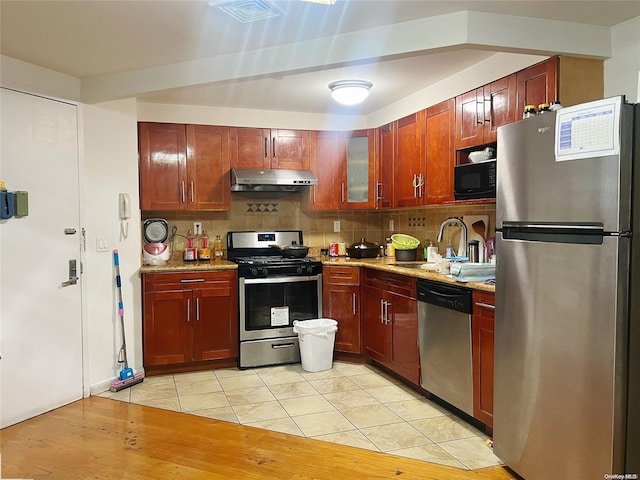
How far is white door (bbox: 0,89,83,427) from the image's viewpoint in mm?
3041

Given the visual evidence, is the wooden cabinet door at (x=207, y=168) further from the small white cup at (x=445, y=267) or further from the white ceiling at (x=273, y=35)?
the small white cup at (x=445, y=267)

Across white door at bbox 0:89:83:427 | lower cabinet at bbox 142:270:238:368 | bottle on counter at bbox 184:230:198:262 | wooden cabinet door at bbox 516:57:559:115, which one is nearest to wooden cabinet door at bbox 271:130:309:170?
bottle on counter at bbox 184:230:198:262

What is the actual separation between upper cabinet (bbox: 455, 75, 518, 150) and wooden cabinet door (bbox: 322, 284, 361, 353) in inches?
65.5

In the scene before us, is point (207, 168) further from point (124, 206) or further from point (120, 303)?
point (120, 303)

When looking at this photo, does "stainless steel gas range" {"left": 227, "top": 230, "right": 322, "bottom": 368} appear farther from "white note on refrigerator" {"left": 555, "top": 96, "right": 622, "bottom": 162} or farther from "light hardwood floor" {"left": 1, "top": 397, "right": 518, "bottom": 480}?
"white note on refrigerator" {"left": 555, "top": 96, "right": 622, "bottom": 162}

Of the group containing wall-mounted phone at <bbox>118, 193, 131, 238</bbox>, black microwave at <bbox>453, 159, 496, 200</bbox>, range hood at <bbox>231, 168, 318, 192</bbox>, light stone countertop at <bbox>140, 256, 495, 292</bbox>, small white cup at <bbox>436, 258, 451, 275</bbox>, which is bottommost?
light stone countertop at <bbox>140, 256, 495, 292</bbox>

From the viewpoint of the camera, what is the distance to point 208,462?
258cm

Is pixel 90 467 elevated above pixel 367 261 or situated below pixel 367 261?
below

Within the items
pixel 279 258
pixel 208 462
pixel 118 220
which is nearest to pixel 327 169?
pixel 279 258

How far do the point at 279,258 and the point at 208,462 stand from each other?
87.1 inches

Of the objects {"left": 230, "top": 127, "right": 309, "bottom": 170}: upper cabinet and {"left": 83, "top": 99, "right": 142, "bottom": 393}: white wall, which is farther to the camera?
{"left": 230, "top": 127, "right": 309, "bottom": 170}: upper cabinet

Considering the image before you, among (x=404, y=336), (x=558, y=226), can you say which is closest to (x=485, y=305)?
(x=558, y=226)

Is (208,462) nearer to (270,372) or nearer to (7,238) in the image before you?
(270,372)

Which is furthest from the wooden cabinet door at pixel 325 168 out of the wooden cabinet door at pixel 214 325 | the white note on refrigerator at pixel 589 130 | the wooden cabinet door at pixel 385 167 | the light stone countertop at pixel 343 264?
the white note on refrigerator at pixel 589 130
